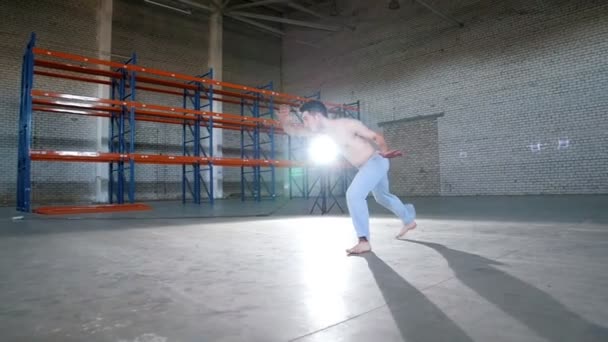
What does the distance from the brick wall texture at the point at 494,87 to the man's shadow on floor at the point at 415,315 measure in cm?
1126

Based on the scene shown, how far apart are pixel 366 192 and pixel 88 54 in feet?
45.6

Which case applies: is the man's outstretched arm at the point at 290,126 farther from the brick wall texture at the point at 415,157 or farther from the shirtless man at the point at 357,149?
the brick wall texture at the point at 415,157

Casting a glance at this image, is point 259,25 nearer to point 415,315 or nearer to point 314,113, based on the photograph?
point 314,113

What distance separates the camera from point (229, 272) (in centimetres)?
223

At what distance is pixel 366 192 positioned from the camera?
10.5 feet

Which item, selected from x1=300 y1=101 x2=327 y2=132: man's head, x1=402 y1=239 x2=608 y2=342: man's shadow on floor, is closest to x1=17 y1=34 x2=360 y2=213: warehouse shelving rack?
x1=300 y1=101 x2=327 y2=132: man's head

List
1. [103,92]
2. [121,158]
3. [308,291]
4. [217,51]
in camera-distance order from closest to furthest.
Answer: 1. [308,291]
2. [121,158]
3. [103,92]
4. [217,51]

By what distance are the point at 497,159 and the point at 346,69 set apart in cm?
777

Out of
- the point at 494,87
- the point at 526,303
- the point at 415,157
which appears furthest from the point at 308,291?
the point at 415,157

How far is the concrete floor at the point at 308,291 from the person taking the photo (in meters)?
1.28

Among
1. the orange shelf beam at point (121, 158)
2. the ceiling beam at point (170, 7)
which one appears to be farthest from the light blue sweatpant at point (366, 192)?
the ceiling beam at point (170, 7)

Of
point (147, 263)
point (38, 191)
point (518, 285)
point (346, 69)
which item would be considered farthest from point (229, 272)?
point (346, 69)

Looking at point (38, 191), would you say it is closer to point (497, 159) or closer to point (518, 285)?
point (518, 285)

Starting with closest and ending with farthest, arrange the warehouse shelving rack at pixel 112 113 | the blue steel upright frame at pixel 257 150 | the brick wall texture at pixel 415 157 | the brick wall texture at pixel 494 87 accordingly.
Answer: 1. the warehouse shelving rack at pixel 112 113
2. the brick wall texture at pixel 494 87
3. the brick wall texture at pixel 415 157
4. the blue steel upright frame at pixel 257 150
